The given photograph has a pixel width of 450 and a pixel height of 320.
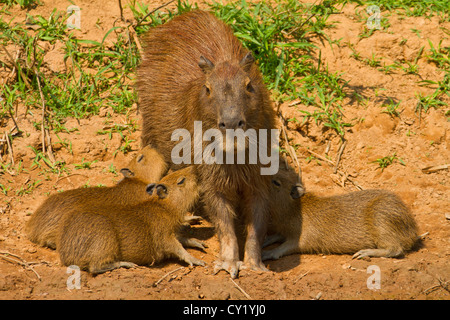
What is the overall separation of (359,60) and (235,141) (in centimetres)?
303

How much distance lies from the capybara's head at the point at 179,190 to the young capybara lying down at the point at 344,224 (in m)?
0.71

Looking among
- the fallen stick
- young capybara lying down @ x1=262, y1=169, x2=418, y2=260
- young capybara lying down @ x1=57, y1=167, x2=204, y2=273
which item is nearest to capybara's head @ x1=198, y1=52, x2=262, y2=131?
young capybara lying down @ x1=57, y1=167, x2=204, y2=273

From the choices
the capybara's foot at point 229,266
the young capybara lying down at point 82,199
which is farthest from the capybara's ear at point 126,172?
the capybara's foot at point 229,266

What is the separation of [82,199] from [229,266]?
1.33 metres

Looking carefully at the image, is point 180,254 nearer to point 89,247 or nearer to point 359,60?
point 89,247

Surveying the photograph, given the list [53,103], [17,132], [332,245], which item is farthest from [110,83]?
[332,245]

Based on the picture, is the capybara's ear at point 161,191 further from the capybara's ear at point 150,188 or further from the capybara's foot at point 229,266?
the capybara's foot at point 229,266

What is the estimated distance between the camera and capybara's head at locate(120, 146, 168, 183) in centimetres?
580

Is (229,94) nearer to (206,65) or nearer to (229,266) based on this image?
(206,65)

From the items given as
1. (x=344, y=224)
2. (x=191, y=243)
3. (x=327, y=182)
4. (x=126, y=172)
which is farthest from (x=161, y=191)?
(x=327, y=182)

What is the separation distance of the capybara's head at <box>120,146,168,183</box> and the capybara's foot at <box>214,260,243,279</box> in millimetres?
1206

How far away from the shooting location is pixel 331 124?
6.45m

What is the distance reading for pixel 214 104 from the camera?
477 centimetres

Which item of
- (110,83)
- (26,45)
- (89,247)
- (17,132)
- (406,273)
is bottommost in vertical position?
(406,273)
